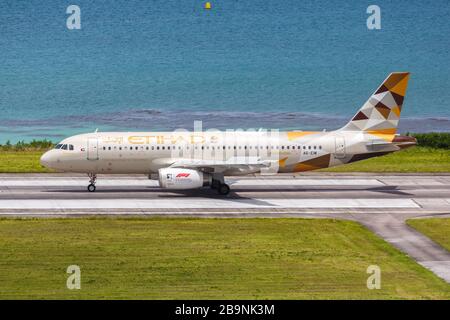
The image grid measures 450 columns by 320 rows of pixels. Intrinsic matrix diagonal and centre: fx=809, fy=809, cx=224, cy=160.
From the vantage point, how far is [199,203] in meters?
55.6

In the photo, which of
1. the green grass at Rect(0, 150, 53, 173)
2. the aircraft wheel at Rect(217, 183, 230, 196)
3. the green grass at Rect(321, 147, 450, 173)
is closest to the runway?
the aircraft wheel at Rect(217, 183, 230, 196)

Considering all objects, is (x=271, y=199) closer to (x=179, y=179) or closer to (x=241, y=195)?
(x=241, y=195)

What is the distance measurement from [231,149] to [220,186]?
3.04 metres

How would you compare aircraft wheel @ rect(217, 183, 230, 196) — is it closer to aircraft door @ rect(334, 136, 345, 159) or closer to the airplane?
the airplane

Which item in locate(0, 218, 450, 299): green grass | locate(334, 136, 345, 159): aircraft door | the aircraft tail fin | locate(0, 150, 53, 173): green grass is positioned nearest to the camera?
locate(0, 218, 450, 299): green grass

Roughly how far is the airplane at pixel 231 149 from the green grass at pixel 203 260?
35.7ft

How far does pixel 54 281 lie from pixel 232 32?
525 ft

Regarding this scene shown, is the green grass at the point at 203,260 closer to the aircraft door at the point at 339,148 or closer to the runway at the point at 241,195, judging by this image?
the runway at the point at 241,195

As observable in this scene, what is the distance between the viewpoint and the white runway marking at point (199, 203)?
5412 centimetres

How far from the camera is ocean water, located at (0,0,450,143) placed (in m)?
154

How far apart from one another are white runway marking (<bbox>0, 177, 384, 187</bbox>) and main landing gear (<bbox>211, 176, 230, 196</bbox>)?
18.3ft

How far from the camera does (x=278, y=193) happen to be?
60656 millimetres
